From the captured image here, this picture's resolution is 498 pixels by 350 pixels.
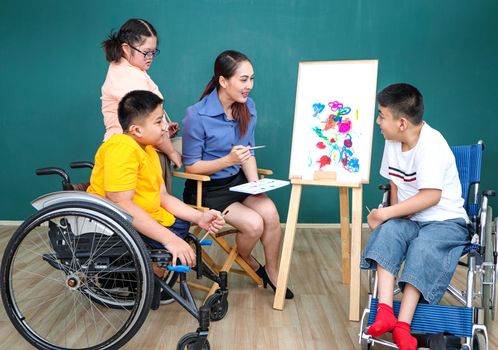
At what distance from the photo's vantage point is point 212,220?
2539mm

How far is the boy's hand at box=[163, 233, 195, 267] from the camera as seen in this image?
230cm

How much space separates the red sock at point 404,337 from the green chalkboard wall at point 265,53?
7.83 feet

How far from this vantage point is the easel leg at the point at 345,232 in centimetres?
316

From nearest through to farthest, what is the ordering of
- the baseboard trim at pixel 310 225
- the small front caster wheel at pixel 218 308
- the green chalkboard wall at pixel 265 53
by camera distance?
1. the small front caster wheel at pixel 218 308
2. the green chalkboard wall at pixel 265 53
3. the baseboard trim at pixel 310 225

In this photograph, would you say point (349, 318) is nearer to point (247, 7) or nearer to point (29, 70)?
point (247, 7)

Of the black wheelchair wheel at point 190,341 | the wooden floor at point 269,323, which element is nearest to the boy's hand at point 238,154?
the wooden floor at point 269,323

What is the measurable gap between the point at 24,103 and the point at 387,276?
126 inches

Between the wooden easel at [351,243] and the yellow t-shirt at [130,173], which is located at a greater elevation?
the yellow t-shirt at [130,173]

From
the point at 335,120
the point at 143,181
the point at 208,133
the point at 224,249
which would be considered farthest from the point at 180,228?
the point at 335,120

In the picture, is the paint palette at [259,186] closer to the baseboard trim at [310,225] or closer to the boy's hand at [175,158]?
the boy's hand at [175,158]

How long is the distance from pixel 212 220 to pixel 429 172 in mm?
864

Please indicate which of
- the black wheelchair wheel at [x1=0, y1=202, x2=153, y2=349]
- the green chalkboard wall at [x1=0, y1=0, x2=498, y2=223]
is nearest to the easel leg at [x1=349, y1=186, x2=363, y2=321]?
the black wheelchair wheel at [x1=0, y1=202, x2=153, y2=349]

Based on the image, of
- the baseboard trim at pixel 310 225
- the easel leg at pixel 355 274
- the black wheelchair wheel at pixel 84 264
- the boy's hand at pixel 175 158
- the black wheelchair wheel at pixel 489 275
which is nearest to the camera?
the black wheelchair wheel at pixel 84 264

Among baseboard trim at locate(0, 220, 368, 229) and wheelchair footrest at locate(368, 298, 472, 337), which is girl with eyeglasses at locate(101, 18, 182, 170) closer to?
wheelchair footrest at locate(368, 298, 472, 337)
